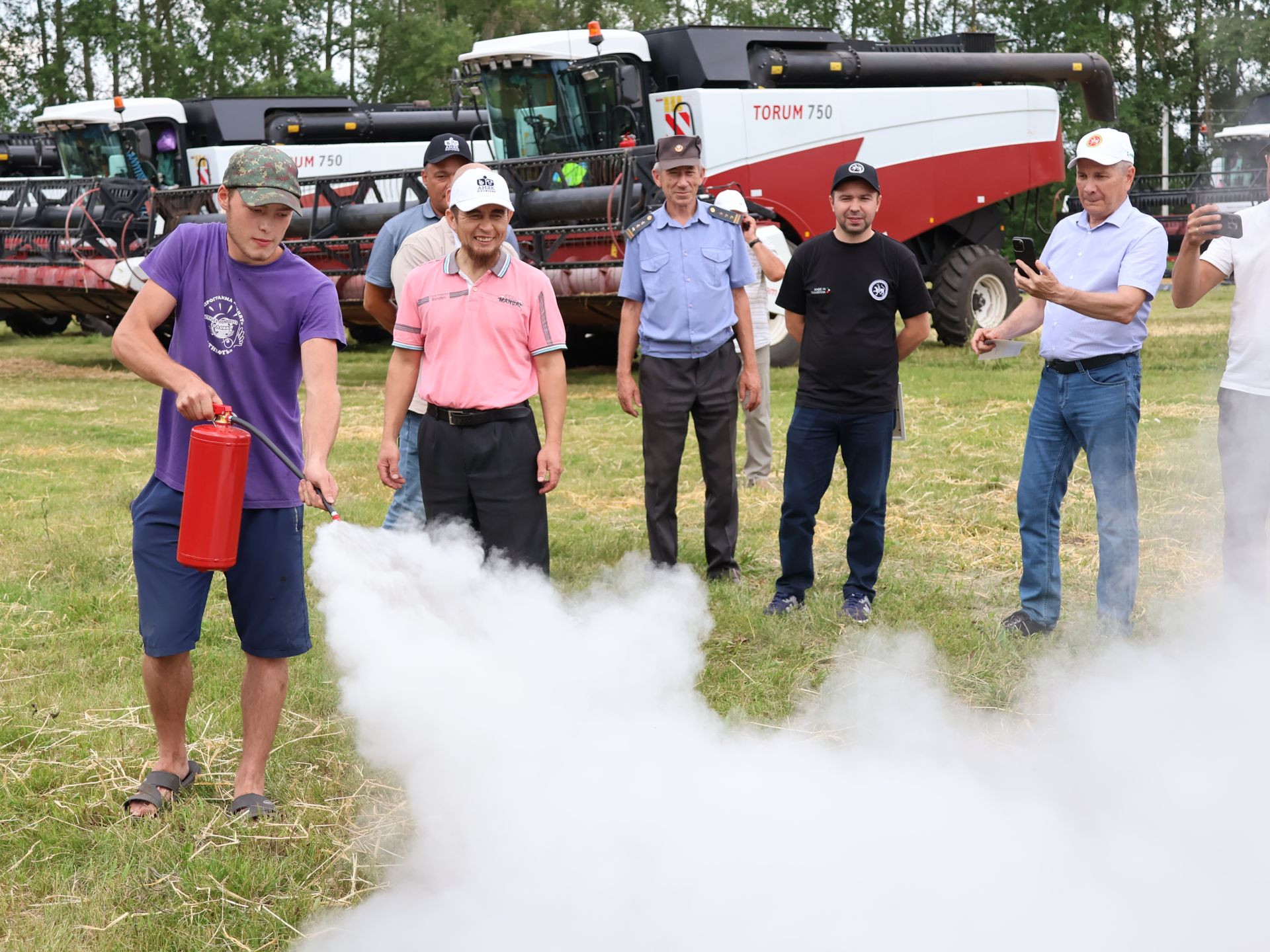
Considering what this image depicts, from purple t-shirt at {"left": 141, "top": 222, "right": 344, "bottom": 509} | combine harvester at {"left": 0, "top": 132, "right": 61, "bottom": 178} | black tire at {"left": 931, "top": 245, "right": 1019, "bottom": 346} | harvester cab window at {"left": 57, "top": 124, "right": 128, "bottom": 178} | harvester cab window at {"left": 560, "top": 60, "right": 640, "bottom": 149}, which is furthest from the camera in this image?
combine harvester at {"left": 0, "top": 132, "right": 61, "bottom": 178}

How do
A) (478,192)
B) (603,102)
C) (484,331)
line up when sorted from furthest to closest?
(603,102) < (484,331) < (478,192)

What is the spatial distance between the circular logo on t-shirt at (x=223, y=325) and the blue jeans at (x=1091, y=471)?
3.06 m

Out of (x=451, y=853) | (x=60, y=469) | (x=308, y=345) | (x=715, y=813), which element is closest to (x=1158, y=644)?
(x=715, y=813)

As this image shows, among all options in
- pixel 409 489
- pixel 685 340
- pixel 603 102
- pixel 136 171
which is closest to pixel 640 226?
pixel 685 340

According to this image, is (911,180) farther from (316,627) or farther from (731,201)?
(316,627)

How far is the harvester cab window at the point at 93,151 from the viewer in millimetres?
18984

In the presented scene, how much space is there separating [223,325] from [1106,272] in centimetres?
312

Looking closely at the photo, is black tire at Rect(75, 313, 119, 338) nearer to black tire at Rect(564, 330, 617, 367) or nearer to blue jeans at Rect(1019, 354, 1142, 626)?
black tire at Rect(564, 330, 617, 367)

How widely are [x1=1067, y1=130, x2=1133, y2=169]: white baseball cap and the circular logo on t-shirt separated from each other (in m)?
2.98

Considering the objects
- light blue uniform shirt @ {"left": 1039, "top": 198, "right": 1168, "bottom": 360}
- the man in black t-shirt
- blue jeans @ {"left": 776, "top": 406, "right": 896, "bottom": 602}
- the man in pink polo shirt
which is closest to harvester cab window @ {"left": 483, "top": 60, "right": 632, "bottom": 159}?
the man in black t-shirt

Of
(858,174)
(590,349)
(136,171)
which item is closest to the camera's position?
(858,174)

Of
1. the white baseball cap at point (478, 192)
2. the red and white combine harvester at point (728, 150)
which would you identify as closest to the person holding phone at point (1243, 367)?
the white baseball cap at point (478, 192)

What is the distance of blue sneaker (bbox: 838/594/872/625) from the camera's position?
548 centimetres

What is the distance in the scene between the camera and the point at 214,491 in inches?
135
